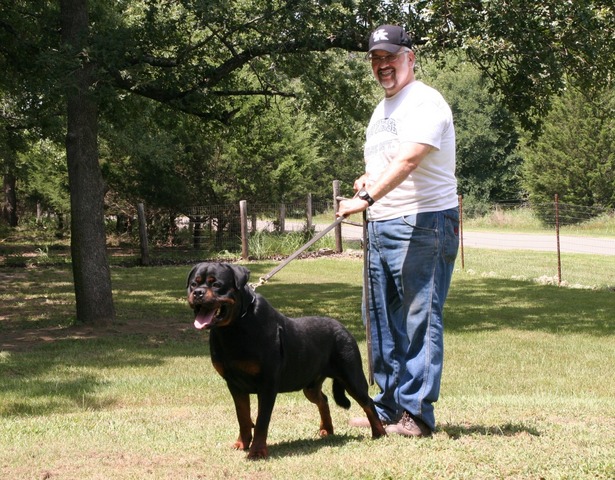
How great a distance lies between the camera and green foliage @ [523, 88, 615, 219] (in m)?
38.5

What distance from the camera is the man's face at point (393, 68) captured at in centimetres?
528

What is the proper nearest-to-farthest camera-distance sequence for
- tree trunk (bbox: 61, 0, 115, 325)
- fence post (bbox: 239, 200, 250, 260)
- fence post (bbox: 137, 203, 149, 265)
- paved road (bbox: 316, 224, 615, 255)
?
tree trunk (bbox: 61, 0, 115, 325)
fence post (bbox: 137, 203, 149, 265)
fence post (bbox: 239, 200, 250, 260)
paved road (bbox: 316, 224, 615, 255)

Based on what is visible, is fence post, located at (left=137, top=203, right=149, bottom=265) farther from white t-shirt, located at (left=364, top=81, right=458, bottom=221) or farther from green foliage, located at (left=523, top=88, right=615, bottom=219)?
white t-shirt, located at (left=364, top=81, right=458, bottom=221)

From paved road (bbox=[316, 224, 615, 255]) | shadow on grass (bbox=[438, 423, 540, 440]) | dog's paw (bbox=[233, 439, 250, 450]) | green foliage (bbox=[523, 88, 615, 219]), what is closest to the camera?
dog's paw (bbox=[233, 439, 250, 450])

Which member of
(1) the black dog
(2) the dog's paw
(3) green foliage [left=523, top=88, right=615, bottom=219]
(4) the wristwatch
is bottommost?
(2) the dog's paw

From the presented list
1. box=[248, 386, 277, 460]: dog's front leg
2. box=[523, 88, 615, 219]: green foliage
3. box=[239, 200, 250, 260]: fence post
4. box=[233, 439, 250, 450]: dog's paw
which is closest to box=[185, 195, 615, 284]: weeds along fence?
box=[239, 200, 250, 260]: fence post

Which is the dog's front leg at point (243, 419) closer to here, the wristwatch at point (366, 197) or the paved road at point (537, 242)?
the wristwatch at point (366, 197)

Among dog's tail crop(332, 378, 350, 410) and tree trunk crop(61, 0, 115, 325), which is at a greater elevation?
tree trunk crop(61, 0, 115, 325)

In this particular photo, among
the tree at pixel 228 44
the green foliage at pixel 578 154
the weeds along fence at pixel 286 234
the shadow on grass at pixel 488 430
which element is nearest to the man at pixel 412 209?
the shadow on grass at pixel 488 430

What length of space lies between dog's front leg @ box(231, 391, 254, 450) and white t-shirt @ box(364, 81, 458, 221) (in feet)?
4.34

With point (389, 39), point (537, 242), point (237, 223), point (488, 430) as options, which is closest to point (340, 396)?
point (488, 430)

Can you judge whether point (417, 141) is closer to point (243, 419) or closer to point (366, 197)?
point (366, 197)

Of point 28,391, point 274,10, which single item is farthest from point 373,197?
point 274,10

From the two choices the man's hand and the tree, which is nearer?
the man's hand
